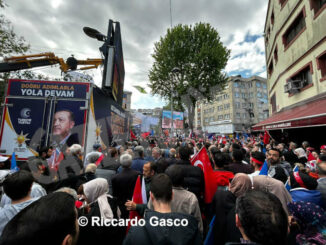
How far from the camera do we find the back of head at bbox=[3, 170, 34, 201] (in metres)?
1.77

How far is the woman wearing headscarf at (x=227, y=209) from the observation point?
6.59 feet

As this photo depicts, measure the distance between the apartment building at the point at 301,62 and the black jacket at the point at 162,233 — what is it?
22.8ft

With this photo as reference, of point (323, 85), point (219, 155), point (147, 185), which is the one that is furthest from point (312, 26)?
point (147, 185)

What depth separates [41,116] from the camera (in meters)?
4.97

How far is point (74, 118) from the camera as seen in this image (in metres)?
5.18

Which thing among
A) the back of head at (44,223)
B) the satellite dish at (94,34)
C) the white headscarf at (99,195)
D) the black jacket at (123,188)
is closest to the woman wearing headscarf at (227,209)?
the white headscarf at (99,195)

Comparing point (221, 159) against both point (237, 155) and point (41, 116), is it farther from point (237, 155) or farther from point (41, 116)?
point (41, 116)

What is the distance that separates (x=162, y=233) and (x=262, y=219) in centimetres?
79

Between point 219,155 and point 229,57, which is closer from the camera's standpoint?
point 219,155

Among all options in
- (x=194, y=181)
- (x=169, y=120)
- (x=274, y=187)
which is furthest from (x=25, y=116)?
(x=169, y=120)

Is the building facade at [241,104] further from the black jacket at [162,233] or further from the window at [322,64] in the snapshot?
the black jacket at [162,233]

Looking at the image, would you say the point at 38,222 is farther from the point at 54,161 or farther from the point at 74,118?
the point at 74,118

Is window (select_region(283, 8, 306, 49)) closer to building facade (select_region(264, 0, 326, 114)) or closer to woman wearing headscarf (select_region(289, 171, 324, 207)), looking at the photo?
building facade (select_region(264, 0, 326, 114))

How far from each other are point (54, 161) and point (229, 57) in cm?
2056
